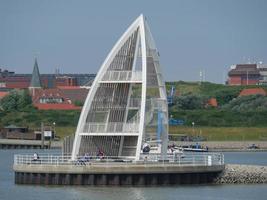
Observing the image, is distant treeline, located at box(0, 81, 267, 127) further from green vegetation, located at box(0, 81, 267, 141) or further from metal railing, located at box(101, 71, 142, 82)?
metal railing, located at box(101, 71, 142, 82)

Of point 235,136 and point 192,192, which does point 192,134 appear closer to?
point 235,136

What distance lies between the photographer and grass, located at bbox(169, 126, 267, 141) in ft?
535

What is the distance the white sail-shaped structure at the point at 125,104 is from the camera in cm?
8256

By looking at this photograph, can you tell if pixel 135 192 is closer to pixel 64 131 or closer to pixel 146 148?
pixel 146 148

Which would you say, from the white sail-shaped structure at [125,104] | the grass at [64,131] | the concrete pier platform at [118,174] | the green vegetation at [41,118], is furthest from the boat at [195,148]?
the concrete pier platform at [118,174]

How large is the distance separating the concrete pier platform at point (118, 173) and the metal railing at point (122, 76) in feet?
16.6

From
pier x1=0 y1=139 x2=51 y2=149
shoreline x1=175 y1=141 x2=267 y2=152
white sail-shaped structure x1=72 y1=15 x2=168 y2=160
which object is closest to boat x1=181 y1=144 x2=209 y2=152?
shoreline x1=175 y1=141 x2=267 y2=152

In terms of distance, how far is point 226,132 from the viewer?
166750 mm

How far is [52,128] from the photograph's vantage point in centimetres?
16562

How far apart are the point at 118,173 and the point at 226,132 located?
8823cm

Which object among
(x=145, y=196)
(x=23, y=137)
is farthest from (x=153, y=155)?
(x=23, y=137)

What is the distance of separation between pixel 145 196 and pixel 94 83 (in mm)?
9913

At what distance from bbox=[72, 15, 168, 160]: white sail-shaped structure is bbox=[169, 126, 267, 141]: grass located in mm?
77481

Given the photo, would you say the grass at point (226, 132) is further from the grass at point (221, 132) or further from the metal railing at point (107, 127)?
the metal railing at point (107, 127)
